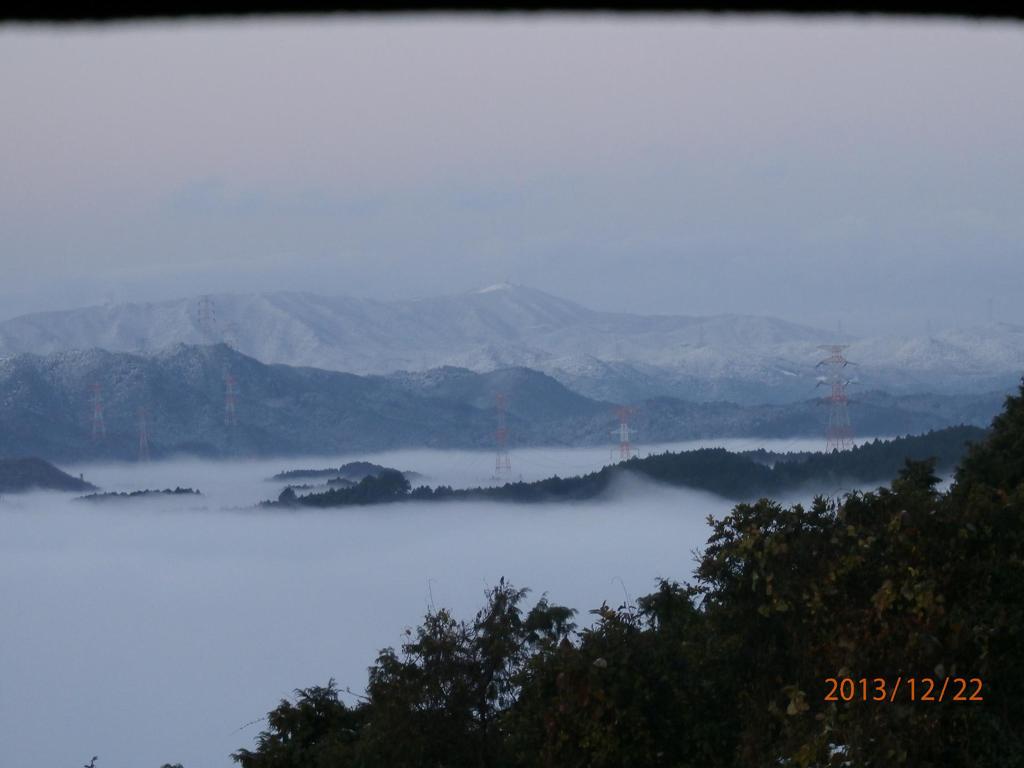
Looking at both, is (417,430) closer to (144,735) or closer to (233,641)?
(233,641)

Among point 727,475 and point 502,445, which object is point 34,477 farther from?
point 727,475

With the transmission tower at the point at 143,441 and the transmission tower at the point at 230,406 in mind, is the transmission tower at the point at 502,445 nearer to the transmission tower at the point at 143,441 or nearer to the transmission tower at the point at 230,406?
the transmission tower at the point at 230,406

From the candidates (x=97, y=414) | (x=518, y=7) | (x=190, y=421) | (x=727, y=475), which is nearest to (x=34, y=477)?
(x=97, y=414)

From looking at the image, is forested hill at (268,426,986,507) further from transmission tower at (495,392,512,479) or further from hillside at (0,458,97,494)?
hillside at (0,458,97,494)

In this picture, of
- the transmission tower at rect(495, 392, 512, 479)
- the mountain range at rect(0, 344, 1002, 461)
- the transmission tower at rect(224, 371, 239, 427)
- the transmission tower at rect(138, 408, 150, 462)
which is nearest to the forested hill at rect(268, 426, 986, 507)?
the transmission tower at rect(495, 392, 512, 479)

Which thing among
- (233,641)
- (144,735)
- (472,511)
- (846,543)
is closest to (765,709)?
(846,543)

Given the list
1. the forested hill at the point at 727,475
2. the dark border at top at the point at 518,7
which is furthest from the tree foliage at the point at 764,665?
the forested hill at the point at 727,475
